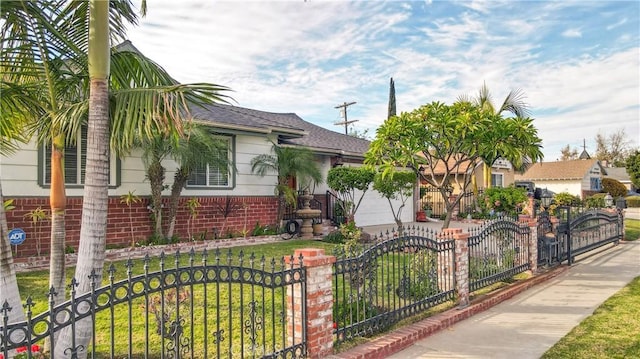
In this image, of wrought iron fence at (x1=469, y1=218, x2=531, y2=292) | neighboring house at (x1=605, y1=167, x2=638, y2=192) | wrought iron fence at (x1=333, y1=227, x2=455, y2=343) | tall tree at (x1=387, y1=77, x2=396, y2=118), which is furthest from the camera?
neighboring house at (x1=605, y1=167, x2=638, y2=192)

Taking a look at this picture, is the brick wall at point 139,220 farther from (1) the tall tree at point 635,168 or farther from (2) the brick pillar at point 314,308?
(1) the tall tree at point 635,168

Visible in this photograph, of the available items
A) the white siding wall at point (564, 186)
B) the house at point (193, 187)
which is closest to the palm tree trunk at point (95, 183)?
the house at point (193, 187)

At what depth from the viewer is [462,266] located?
6.69m

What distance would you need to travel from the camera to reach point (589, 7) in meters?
10.3

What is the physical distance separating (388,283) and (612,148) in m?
71.3

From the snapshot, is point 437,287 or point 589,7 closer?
point 437,287

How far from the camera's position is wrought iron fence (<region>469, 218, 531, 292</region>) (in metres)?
7.52

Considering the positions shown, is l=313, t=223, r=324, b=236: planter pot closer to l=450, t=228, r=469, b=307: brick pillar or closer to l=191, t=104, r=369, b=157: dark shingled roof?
l=191, t=104, r=369, b=157: dark shingled roof

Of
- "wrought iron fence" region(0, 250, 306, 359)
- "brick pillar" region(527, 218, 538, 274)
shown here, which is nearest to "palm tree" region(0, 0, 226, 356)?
"wrought iron fence" region(0, 250, 306, 359)

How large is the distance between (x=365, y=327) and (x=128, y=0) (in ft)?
16.0

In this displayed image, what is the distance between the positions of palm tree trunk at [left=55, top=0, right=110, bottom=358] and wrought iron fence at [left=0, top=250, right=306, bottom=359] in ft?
0.65

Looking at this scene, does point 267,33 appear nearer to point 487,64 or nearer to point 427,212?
→ point 487,64

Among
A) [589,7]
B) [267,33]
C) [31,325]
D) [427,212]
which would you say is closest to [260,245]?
[267,33]

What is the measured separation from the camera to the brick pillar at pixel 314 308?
426 centimetres
